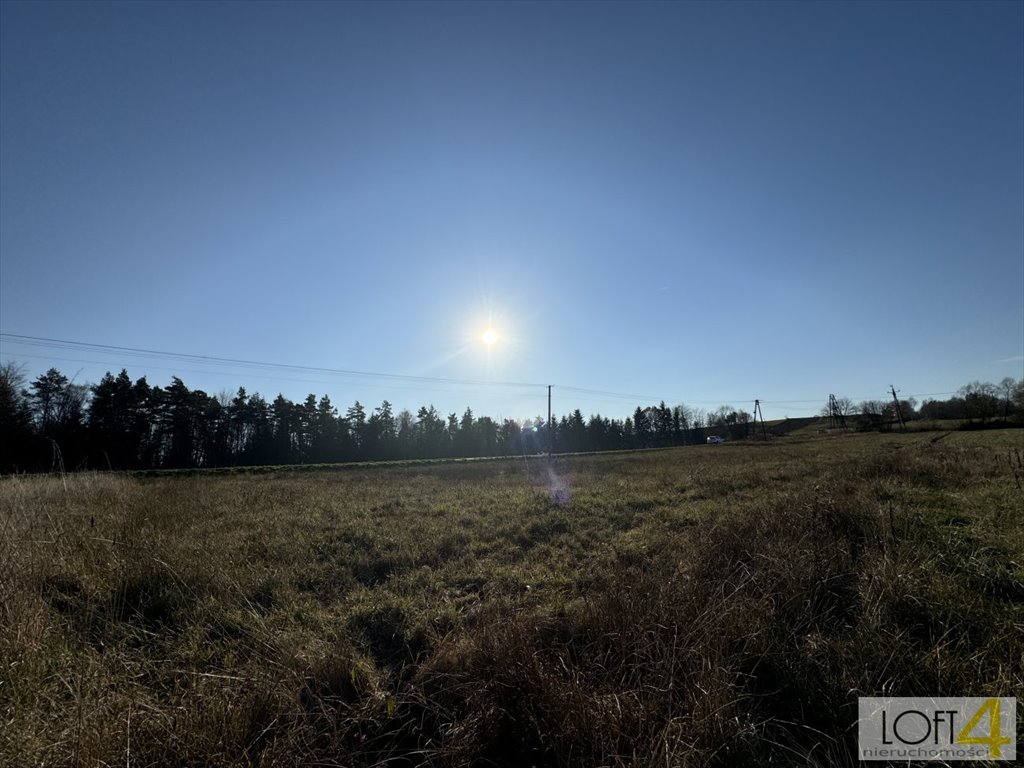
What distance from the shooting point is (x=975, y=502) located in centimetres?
866

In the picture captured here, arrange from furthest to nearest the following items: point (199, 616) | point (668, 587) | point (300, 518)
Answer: point (300, 518) → point (199, 616) → point (668, 587)

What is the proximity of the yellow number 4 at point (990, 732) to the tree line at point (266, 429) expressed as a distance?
22.6 metres

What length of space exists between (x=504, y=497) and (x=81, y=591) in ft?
35.7

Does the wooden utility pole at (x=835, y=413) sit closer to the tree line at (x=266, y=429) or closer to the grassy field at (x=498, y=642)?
the tree line at (x=266, y=429)

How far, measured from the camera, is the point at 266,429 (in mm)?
67375

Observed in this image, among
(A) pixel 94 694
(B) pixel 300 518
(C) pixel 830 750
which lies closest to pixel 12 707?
(A) pixel 94 694

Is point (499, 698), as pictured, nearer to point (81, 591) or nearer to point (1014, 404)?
point (81, 591)

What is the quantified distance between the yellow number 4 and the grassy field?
20 centimetres

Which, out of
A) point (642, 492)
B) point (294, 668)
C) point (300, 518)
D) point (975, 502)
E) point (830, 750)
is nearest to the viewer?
point (830, 750)

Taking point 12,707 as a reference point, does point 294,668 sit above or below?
below

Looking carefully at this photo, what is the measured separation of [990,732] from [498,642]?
3.23 metres

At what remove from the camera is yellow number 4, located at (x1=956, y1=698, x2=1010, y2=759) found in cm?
240

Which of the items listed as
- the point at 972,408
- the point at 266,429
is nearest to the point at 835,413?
the point at 972,408

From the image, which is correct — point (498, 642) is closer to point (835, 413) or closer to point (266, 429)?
point (266, 429)
